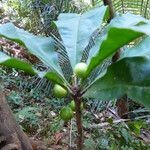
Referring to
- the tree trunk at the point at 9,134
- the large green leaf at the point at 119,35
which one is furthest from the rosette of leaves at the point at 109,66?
the tree trunk at the point at 9,134

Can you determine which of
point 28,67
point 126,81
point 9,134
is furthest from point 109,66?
point 9,134

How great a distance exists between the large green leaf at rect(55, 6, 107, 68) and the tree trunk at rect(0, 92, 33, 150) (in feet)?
1.23

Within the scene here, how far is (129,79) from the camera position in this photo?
100 cm

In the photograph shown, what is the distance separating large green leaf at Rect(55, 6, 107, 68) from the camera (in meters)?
1.10

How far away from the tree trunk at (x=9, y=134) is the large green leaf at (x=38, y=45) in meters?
0.33

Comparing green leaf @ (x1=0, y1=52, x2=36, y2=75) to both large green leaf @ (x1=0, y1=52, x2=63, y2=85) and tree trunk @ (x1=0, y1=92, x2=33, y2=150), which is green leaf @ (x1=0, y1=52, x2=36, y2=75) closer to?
large green leaf @ (x1=0, y1=52, x2=63, y2=85)

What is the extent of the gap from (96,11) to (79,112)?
1.27ft

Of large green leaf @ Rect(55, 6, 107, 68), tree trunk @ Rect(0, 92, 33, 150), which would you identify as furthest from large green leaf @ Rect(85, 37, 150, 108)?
tree trunk @ Rect(0, 92, 33, 150)

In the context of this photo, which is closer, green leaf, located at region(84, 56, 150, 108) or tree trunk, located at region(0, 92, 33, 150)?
green leaf, located at region(84, 56, 150, 108)

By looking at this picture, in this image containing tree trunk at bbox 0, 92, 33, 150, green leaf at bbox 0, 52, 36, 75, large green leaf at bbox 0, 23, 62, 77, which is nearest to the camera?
green leaf at bbox 0, 52, 36, 75

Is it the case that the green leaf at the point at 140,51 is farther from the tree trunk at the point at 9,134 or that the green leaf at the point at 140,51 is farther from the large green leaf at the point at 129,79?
the tree trunk at the point at 9,134

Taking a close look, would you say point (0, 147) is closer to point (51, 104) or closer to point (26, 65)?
point (26, 65)

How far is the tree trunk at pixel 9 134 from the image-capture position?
1.26 metres

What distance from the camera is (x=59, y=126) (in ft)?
6.33
